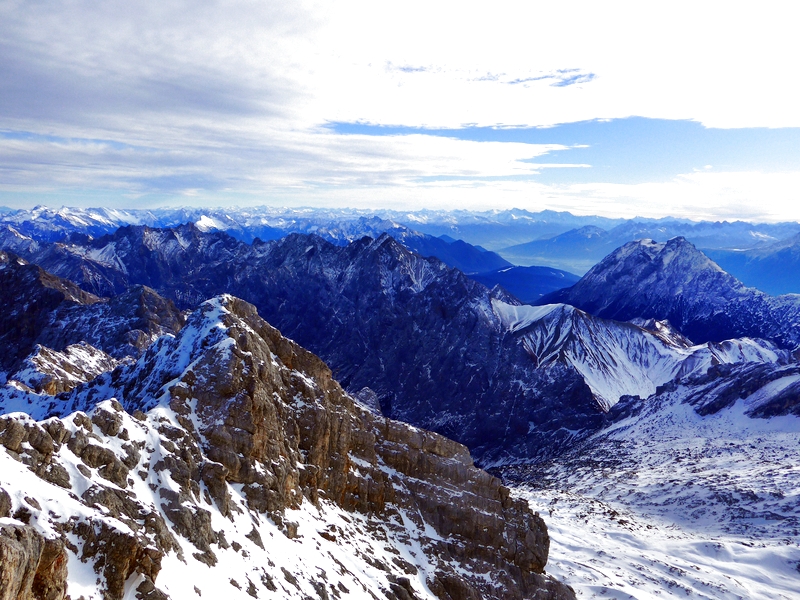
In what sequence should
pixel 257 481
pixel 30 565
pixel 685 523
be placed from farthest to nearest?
pixel 685 523 < pixel 257 481 < pixel 30 565

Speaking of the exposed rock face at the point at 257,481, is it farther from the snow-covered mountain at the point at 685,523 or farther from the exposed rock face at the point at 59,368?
the exposed rock face at the point at 59,368

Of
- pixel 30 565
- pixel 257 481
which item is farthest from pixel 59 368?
pixel 30 565

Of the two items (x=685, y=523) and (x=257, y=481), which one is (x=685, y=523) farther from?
(x=257, y=481)

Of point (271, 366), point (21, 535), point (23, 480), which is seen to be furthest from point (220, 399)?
point (21, 535)

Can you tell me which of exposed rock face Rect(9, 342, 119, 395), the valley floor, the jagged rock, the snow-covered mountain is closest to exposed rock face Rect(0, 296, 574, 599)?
the jagged rock

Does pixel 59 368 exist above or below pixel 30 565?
below

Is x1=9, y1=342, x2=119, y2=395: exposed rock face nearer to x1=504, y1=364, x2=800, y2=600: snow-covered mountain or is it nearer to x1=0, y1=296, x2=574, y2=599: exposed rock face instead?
x1=0, y1=296, x2=574, y2=599: exposed rock face

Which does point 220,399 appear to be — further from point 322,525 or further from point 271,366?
point 322,525
